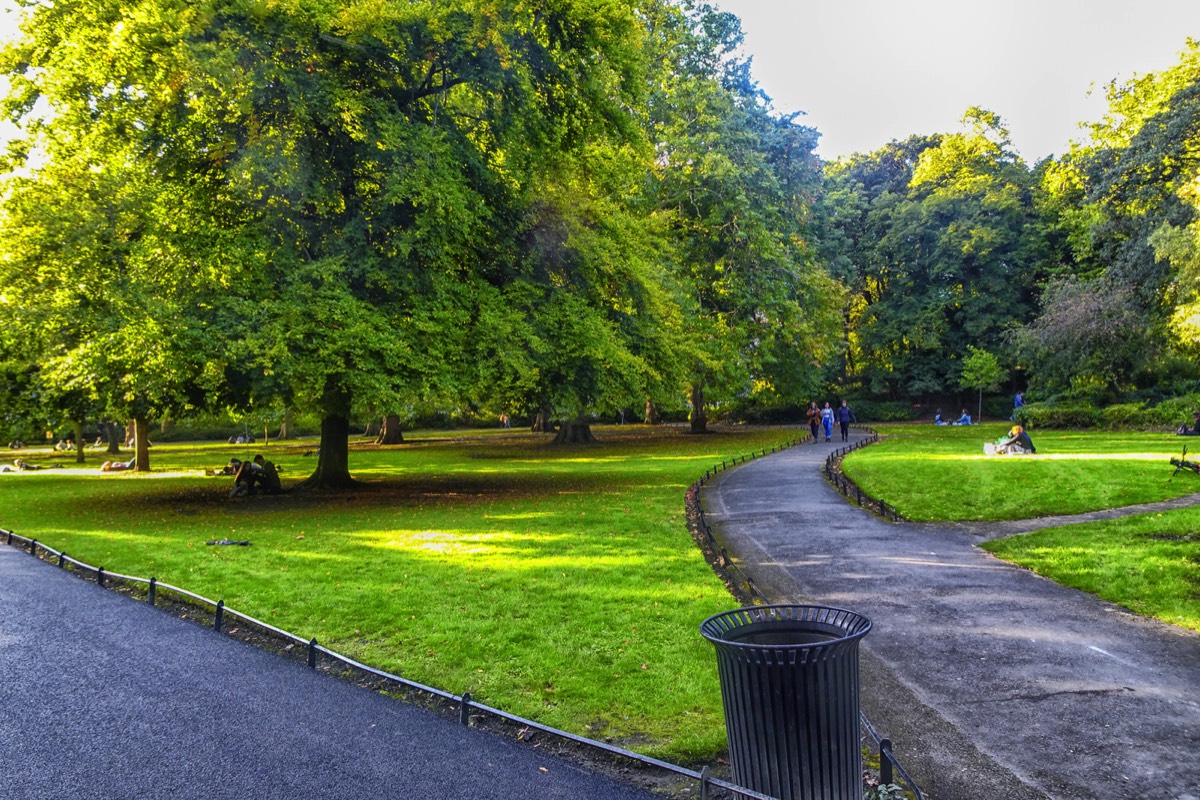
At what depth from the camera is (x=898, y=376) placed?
50031 millimetres

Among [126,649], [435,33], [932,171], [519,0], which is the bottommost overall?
[126,649]

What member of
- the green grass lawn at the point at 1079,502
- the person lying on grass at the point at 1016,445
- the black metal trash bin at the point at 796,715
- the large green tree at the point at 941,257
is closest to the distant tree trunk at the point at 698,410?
the large green tree at the point at 941,257

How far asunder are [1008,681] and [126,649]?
8182mm

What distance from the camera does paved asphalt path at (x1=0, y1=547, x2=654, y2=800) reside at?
15.2 ft

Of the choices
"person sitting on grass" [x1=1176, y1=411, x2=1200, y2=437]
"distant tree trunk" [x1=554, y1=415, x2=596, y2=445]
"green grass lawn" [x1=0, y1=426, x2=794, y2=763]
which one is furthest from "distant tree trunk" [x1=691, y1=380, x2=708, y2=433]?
"person sitting on grass" [x1=1176, y1=411, x2=1200, y2=437]

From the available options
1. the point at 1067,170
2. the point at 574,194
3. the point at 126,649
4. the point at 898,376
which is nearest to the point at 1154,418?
the point at 1067,170

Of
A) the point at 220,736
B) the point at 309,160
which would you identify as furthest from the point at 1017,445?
the point at 220,736

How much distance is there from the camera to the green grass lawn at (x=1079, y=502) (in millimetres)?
8930

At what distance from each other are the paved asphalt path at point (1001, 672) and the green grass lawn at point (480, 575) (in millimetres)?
1370

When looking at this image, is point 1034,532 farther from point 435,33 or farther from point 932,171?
point 932,171

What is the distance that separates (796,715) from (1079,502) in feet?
43.2

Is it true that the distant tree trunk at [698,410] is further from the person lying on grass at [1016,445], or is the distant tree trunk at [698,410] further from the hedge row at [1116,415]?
the person lying on grass at [1016,445]

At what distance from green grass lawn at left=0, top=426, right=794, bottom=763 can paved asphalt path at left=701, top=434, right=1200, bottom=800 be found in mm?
1370

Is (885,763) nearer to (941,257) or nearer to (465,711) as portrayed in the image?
(465,711)
